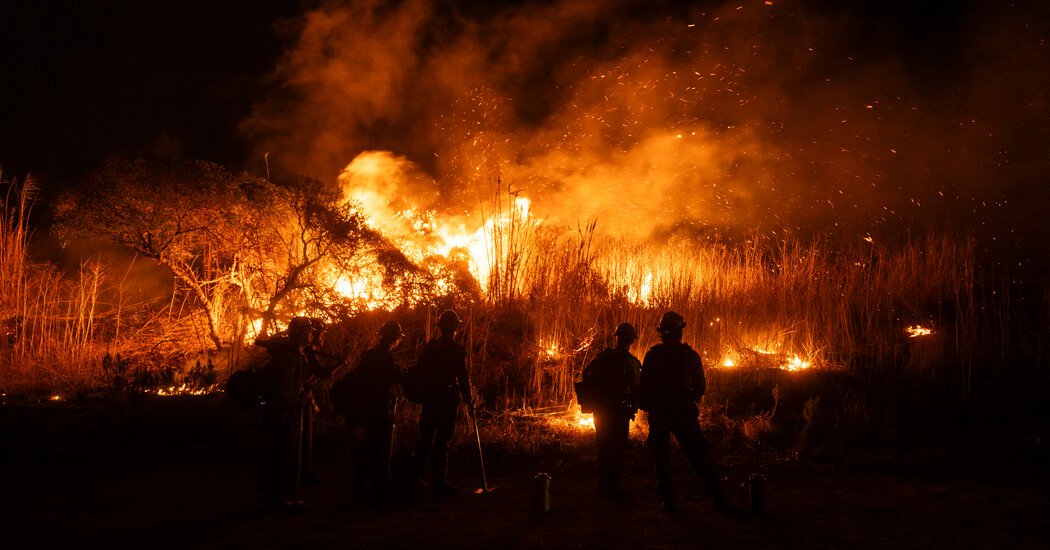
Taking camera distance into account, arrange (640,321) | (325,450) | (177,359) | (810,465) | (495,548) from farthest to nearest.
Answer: (177,359), (640,321), (325,450), (810,465), (495,548)

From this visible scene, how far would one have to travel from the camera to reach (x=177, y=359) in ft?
44.7

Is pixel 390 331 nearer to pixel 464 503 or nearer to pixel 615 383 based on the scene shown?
pixel 464 503

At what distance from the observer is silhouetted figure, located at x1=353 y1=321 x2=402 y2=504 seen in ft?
22.0

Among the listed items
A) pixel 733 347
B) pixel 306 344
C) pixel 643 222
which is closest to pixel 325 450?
pixel 306 344

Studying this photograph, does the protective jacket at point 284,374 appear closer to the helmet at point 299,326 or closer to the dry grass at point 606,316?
the helmet at point 299,326

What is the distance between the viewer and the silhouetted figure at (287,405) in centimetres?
615

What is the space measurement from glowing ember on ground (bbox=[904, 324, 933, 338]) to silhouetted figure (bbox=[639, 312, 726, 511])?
829cm

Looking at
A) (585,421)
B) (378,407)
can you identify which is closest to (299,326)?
(378,407)

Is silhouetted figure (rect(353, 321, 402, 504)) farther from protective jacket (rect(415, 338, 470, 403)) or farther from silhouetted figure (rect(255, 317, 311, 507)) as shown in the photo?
silhouetted figure (rect(255, 317, 311, 507))

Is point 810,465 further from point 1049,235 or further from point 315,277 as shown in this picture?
point 1049,235

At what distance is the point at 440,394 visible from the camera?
6.85 metres

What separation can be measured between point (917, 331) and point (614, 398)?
8.94 meters

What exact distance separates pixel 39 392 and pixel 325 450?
582 centimetres

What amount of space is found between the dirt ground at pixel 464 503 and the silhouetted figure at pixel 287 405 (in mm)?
311
